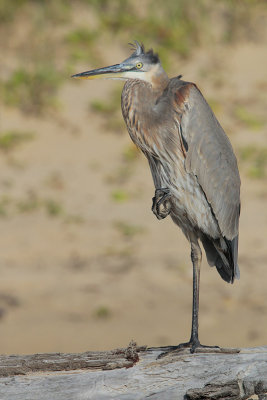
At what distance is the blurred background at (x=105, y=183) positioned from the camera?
720 cm

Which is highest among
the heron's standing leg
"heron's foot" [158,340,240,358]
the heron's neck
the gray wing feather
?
the heron's neck

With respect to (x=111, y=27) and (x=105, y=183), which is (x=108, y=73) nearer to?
(x=105, y=183)

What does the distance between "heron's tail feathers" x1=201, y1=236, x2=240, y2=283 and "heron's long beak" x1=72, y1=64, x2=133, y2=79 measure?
3.48 ft

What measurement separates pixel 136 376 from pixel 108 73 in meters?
1.56

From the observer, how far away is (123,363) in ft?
12.6

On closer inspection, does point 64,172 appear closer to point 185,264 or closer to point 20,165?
point 20,165

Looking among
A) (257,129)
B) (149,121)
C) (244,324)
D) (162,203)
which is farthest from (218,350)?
(257,129)

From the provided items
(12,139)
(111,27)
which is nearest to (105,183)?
(12,139)

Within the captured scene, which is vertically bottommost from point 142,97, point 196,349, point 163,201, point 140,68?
point 196,349

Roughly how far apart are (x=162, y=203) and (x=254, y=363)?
3.28 ft

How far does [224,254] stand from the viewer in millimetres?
4543

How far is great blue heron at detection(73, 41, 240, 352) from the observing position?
4.26 metres

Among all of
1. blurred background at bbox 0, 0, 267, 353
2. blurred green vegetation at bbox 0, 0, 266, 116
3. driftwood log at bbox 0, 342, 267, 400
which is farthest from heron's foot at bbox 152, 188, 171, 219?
blurred green vegetation at bbox 0, 0, 266, 116

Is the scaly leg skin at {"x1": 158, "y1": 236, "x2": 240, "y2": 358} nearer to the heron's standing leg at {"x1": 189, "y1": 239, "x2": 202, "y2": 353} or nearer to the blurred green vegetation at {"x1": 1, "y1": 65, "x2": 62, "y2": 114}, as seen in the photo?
the heron's standing leg at {"x1": 189, "y1": 239, "x2": 202, "y2": 353}
